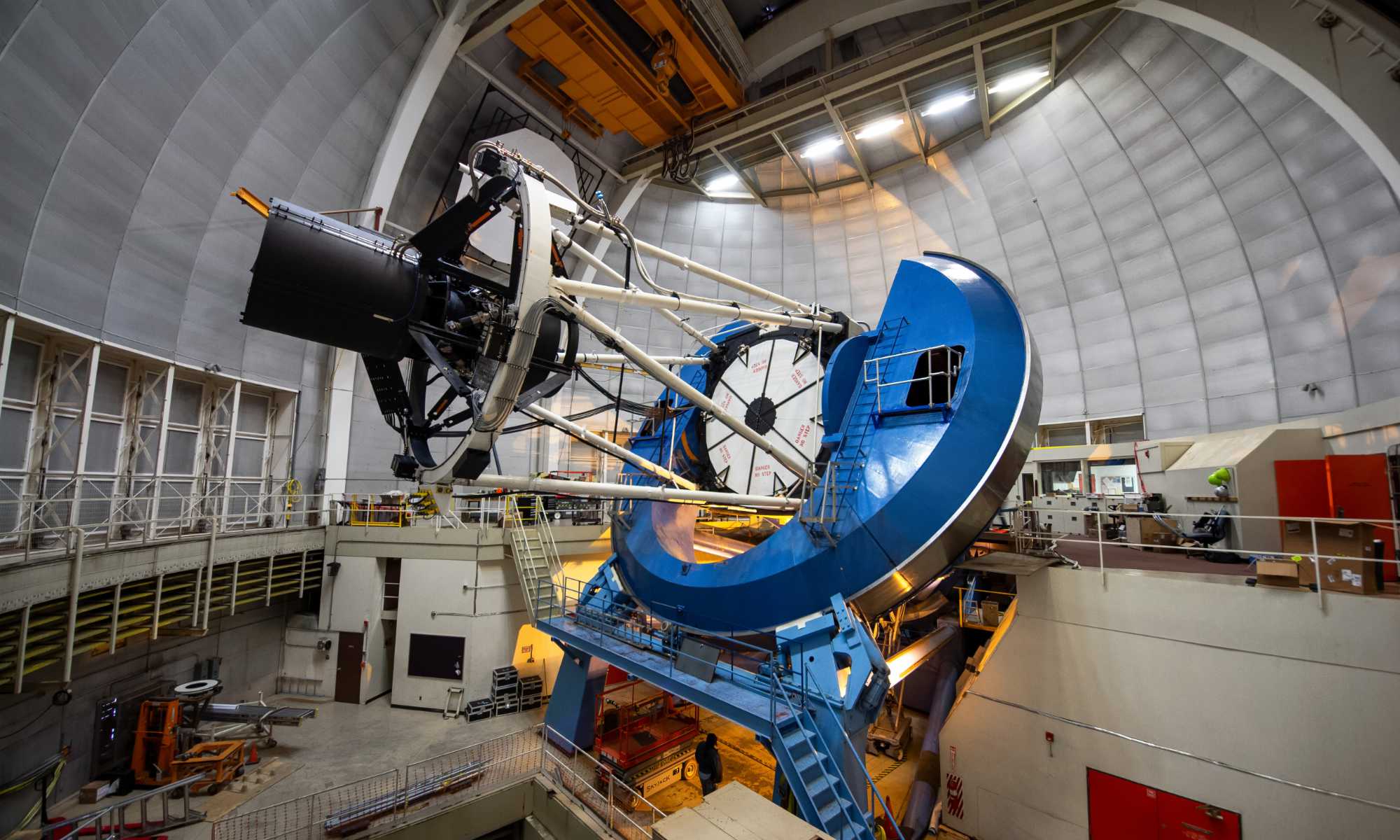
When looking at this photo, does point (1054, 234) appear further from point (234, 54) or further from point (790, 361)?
point (234, 54)

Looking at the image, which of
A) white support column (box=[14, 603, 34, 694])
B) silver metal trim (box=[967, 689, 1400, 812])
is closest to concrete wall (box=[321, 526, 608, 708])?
white support column (box=[14, 603, 34, 694])

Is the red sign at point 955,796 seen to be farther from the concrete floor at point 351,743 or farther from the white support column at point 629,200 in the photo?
the white support column at point 629,200

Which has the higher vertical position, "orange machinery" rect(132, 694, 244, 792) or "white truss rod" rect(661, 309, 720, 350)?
"white truss rod" rect(661, 309, 720, 350)

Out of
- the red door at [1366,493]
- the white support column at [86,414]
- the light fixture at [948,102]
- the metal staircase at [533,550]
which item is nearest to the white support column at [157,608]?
the white support column at [86,414]

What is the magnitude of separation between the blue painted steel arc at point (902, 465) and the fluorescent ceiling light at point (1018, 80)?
1375 centimetres

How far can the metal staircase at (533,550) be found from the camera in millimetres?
13297

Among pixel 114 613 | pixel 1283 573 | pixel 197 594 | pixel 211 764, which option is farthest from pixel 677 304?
pixel 211 764

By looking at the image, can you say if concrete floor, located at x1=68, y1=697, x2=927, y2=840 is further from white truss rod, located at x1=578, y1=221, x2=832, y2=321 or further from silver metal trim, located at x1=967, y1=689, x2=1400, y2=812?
white truss rod, located at x1=578, y1=221, x2=832, y2=321

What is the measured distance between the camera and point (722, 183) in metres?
24.3

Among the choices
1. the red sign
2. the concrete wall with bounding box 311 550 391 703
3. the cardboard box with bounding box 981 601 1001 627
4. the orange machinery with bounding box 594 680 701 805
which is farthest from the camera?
the concrete wall with bounding box 311 550 391 703

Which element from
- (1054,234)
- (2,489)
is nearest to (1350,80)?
(1054,234)

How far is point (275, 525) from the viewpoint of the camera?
51.0ft

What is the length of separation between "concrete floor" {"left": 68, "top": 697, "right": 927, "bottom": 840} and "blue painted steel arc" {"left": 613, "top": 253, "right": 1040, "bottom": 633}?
4517 mm

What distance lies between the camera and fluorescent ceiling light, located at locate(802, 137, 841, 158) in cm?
2066
